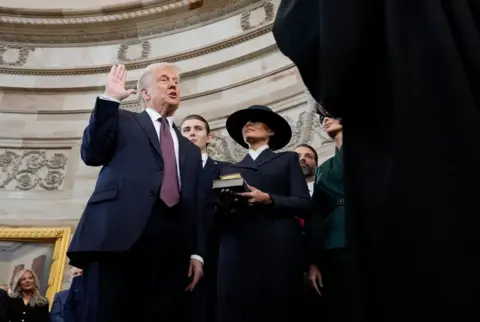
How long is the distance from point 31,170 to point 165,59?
7.48 ft

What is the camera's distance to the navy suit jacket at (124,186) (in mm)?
2115

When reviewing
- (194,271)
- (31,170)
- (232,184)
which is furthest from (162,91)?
(31,170)

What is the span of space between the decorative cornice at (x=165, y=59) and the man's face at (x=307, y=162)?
3167mm

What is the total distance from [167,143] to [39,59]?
6264mm

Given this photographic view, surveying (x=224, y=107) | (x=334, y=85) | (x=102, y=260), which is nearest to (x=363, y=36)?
(x=334, y=85)

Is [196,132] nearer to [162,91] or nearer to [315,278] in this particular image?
[162,91]

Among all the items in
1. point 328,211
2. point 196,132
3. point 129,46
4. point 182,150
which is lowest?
point 328,211

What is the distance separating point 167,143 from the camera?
8.25ft

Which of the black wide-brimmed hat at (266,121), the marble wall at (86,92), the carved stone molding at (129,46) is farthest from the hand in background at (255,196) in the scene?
the carved stone molding at (129,46)

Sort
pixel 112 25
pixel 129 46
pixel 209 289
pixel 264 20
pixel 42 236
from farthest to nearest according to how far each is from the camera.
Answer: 1. pixel 112 25
2. pixel 129 46
3. pixel 264 20
4. pixel 42 236
5. pixel 209 289

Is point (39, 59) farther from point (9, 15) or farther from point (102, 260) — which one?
point (102, 260)

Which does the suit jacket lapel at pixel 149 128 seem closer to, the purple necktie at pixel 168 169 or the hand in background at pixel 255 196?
the purple necktie at pixel 168 169

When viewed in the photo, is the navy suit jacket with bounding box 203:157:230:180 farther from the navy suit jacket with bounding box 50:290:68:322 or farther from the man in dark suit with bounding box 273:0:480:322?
the navy suit jacket with bounding box 50:290:68:322

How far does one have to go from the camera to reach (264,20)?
693cm
